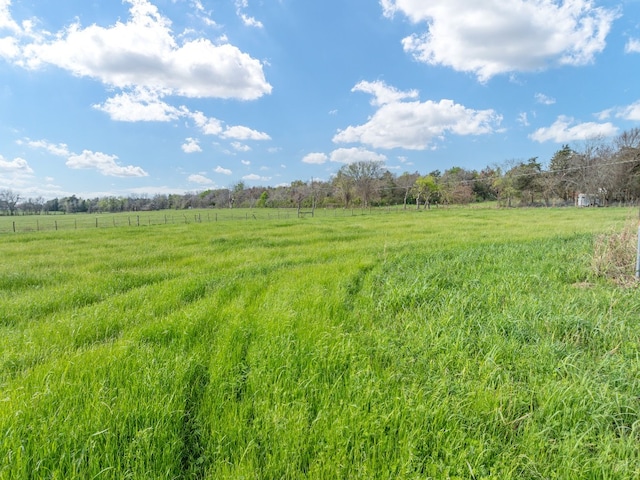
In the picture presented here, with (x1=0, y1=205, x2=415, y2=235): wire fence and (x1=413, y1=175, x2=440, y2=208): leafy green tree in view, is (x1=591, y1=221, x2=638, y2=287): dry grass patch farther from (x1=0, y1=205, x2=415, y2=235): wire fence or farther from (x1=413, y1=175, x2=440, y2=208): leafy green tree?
(x1=413, y1=175, x2=440, y2=208): leafy green tree

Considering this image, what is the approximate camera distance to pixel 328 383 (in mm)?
2838

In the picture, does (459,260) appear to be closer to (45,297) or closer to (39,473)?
(39,473)

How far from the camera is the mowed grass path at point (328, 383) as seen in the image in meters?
2.01

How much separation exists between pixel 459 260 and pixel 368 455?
22.7 feet

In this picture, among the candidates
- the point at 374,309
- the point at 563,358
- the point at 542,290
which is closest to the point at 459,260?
the point at 542,290

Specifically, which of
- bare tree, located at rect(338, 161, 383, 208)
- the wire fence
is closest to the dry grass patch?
the wire fence

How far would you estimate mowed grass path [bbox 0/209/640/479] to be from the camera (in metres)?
2.01

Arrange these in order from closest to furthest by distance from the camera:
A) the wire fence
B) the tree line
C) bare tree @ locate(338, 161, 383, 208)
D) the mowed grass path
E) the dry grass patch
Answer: the mowed grass path < the dry grass patch < the wire fence < the tree line < bare tree @ locate(338, 161, 383, 208)

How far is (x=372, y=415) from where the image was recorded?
92.3 inches

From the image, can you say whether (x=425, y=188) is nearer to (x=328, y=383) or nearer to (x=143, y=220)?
(x=143, y=220)

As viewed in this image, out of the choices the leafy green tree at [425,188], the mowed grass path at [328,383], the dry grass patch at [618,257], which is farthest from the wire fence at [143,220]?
the dry grass patch at [618,257]

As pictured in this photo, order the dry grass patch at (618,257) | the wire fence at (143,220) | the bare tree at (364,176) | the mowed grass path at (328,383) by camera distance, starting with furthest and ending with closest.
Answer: the bare tree at (364,176)
the wire fence at (143,220)
the dry grass patch at (618,257)
the mowed grass path at (328,383)

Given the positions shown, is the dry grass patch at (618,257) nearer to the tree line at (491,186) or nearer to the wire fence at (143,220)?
the wire fence at (143,220)

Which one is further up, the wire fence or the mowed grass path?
the wire fence
